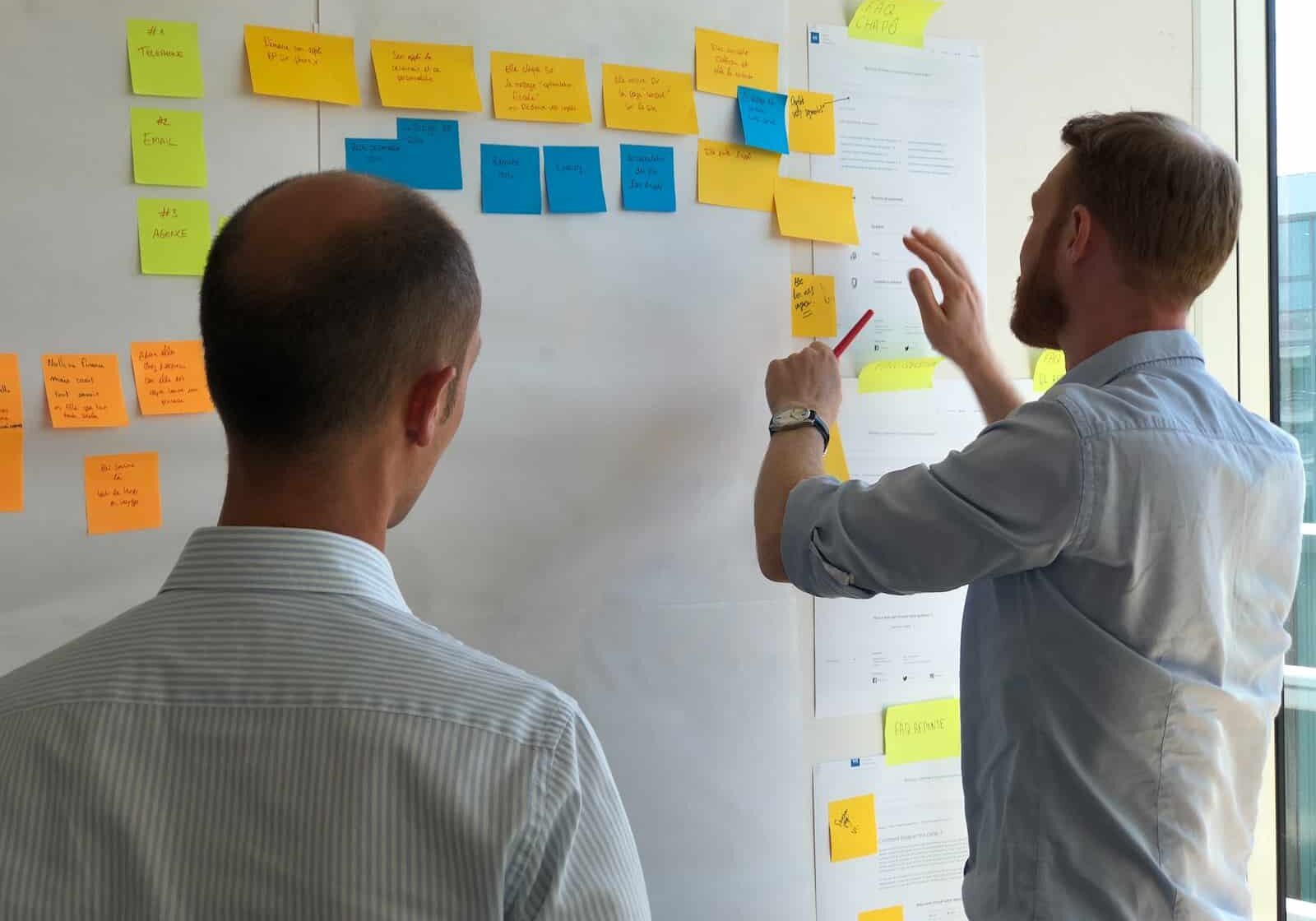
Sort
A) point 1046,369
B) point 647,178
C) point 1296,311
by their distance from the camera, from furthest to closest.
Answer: point 1296,311 → point 1046,369 → point 647,178

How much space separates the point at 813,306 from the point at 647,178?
32 centimetres

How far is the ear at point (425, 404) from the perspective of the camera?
83cm

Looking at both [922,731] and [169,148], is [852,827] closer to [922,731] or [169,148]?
[922,731]

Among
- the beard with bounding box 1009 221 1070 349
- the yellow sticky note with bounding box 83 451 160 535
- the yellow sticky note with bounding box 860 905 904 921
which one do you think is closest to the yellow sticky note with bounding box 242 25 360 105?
the yellow sticky note with bounding box 83 451 160 535

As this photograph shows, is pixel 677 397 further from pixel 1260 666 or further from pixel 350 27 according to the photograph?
pixel 1260 666

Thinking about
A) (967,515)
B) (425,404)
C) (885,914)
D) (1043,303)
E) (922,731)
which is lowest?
(885,914)

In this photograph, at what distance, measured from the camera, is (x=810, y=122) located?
5.43 ft

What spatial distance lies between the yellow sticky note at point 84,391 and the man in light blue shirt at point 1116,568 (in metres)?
0.80

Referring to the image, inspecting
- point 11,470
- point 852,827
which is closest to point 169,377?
point 11,470

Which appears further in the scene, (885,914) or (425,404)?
(885,914)

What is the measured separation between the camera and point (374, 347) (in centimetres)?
79

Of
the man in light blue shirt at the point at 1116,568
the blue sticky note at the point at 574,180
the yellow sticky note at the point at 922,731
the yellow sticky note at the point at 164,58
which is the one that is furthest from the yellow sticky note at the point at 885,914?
the yellow sticky note at the point at 164,58

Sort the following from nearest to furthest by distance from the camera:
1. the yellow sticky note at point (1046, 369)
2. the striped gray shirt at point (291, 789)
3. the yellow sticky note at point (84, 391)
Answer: the striped gray shirt at point (291, 789) < the yellow sticky note at point (84, 391) < the yellow sticky note at point (1046, 369)

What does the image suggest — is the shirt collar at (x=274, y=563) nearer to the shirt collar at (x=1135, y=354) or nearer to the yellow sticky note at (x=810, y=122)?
the shirt collar at (x=1135, y=354)
